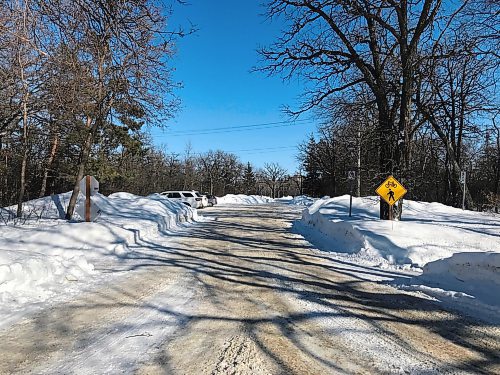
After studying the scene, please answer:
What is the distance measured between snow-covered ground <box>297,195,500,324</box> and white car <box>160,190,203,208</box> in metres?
17.5

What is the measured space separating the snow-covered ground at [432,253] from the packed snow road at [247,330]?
873mm

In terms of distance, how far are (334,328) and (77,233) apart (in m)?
8.85

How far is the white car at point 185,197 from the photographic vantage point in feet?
110

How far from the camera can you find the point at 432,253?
392 inches

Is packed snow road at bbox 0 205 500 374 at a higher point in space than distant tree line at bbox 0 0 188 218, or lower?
lower

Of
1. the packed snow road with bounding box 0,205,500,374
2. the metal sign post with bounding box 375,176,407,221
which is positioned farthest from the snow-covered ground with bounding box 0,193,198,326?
the metal sign post with bounding box 375,176,407,221

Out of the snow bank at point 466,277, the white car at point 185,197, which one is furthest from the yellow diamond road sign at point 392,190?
the white car at point 185,197

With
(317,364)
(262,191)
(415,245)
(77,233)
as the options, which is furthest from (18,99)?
(262,191)

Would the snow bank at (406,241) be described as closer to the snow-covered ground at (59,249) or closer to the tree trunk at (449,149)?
the tree trunk at (449,149)

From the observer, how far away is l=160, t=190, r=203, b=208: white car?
33.5m

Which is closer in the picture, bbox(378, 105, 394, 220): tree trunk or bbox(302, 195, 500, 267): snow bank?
bbox(302, 195, 500, 267): snow bank

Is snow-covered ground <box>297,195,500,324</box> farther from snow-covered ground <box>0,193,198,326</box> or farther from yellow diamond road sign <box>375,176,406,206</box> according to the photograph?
snow-covered ground <box>0,193,198,326</box>

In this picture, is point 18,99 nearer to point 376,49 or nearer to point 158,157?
point 376,49

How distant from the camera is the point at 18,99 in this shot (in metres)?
18.4
